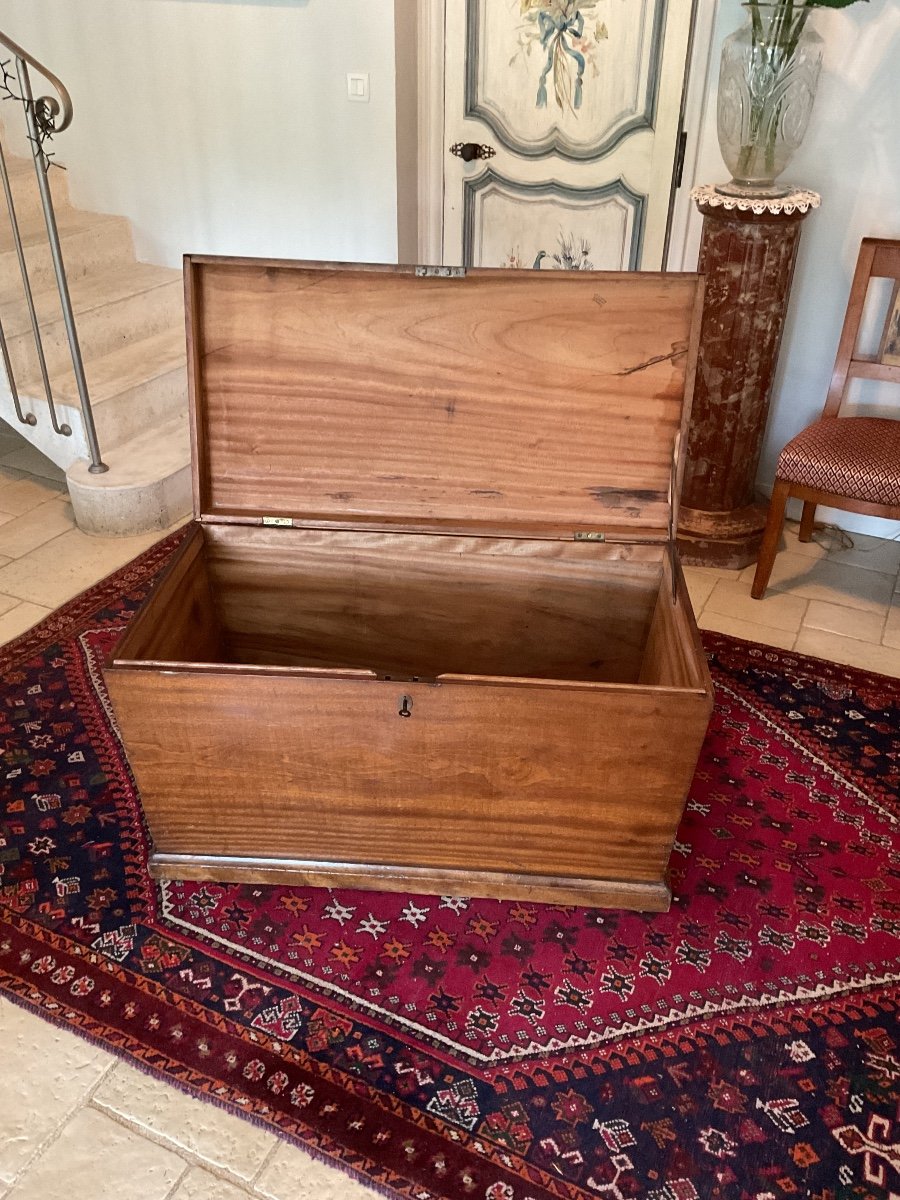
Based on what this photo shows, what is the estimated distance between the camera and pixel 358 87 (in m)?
3.06

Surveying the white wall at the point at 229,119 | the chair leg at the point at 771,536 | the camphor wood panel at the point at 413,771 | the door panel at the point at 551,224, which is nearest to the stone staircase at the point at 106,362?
the white wall at the point at 229,119

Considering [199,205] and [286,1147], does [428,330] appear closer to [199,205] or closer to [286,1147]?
[286,1147]

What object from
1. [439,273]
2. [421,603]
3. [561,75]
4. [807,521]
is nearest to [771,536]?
[807,521]

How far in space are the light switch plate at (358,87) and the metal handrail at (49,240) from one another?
36.9 inches

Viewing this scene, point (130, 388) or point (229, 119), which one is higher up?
point (229, 119)

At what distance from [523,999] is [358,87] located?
295 cm

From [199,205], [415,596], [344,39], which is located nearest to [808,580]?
[415,596]

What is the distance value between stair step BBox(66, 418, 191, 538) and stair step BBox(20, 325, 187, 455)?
0.42 feet

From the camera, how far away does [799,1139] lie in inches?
48.8

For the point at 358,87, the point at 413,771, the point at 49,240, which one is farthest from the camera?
the point at 358,87

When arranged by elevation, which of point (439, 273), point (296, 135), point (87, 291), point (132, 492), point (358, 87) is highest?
point (358, 87)

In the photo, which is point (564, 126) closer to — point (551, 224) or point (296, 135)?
point (551, 224)

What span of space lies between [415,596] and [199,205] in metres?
2.56

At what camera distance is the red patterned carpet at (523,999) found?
4.00 feet
